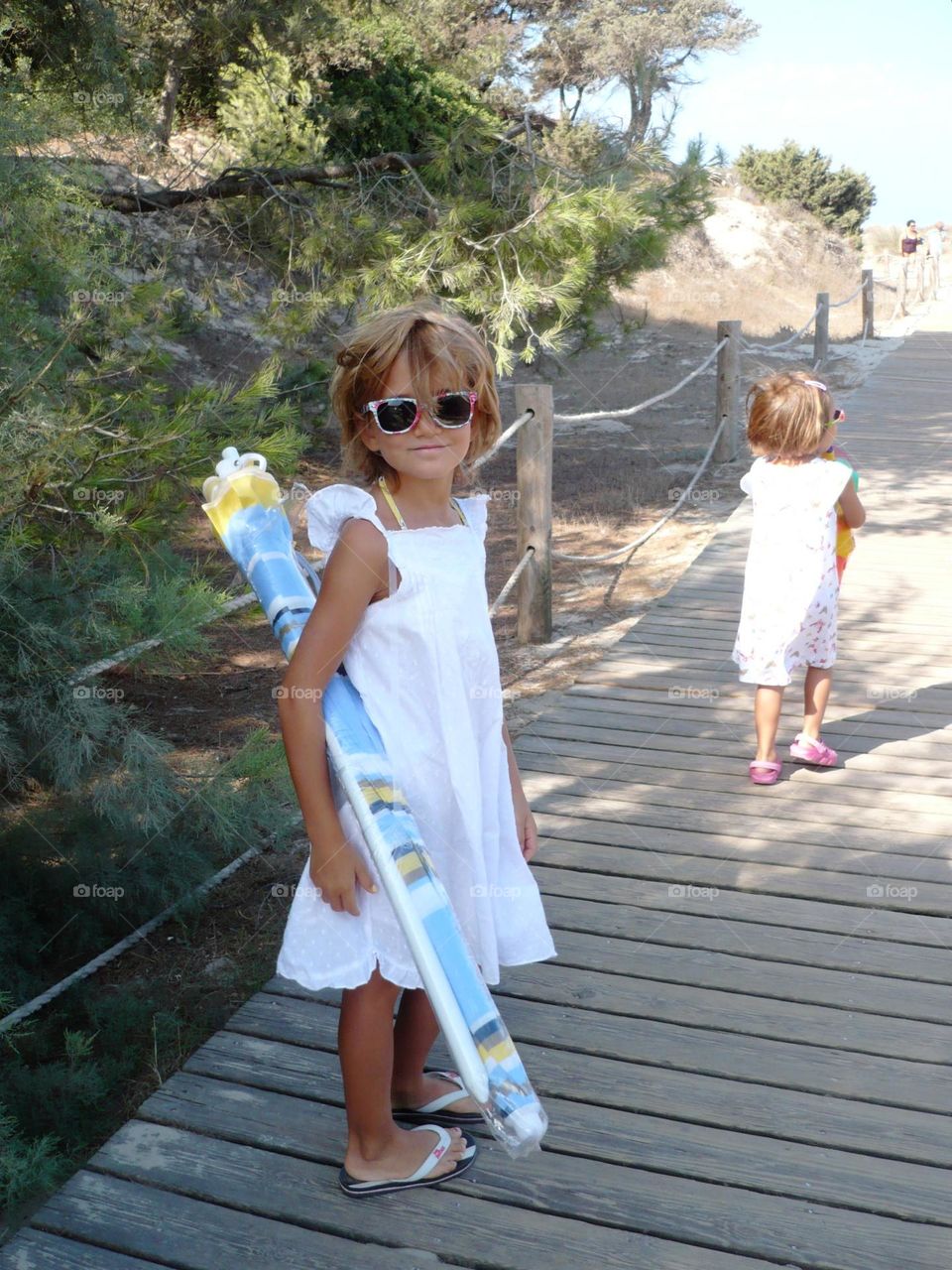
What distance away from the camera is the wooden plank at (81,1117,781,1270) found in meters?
1.81

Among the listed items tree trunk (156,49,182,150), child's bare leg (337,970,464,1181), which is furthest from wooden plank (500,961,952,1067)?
tree trunk (156,49,182,150)

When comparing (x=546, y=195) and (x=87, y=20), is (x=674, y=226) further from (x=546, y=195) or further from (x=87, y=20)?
(x=87, y=20)

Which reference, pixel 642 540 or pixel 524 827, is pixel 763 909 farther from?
pixel 642 540

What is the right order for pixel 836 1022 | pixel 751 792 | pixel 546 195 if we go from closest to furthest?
pixel 836 1022, pixel 751 792, pixel 546 195

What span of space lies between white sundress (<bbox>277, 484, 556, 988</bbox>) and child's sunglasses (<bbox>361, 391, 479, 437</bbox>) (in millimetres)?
111

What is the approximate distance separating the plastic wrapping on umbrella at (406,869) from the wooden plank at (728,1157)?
0.50 metres

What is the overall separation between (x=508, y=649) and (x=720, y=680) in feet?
3.47

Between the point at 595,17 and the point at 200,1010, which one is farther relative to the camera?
the point at 595,17

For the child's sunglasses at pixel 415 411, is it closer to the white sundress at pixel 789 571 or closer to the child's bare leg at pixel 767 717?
the white sundress at pixel 789 571

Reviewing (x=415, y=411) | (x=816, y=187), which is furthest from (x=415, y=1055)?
(x=816, y=187)

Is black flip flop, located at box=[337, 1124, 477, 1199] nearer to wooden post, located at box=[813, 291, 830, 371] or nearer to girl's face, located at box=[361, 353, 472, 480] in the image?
girl's face, located at box=[361, 353, 472, 480]

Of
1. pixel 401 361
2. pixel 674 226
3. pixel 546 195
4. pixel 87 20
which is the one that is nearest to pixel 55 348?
pixel 401 361

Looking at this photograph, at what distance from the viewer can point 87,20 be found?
16.5 ft

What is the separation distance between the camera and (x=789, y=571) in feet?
11.0
